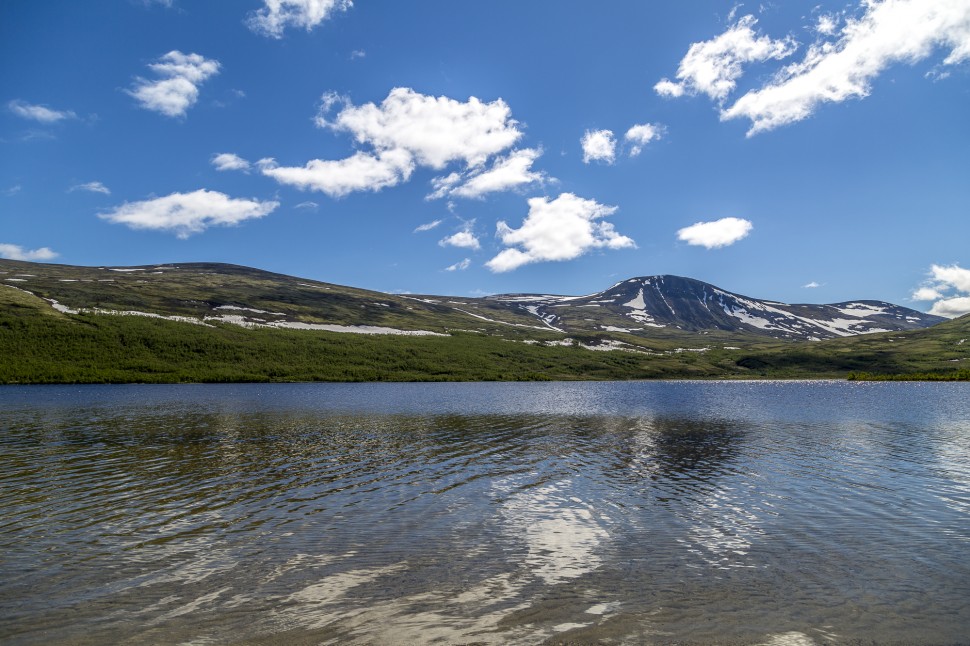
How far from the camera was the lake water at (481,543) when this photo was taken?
38.7 ft

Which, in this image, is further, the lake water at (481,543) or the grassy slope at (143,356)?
the grassy slope at (143,356)

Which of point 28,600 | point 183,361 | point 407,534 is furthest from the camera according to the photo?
point 183,361

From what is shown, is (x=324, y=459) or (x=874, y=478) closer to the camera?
(x=874, y=478)

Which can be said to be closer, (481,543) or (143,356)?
(481,543)

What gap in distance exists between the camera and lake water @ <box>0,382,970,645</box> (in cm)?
1180

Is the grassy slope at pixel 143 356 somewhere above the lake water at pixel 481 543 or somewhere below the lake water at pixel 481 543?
above

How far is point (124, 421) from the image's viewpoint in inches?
2140

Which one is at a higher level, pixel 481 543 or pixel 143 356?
pixel 143 356

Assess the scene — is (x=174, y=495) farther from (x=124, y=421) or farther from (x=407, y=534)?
(x=124, y=421)

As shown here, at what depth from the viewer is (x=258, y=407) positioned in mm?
75000

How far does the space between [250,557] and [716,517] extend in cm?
1661

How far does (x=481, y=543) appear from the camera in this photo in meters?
17.5

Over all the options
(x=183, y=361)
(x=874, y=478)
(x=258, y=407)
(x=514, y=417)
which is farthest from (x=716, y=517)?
(x=183, y=361)

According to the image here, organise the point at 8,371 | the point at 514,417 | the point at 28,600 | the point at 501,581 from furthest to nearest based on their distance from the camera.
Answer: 1. the point at 8,371
2. the point at 514,417
3. the point at 501,581
4. the point at 28,600
